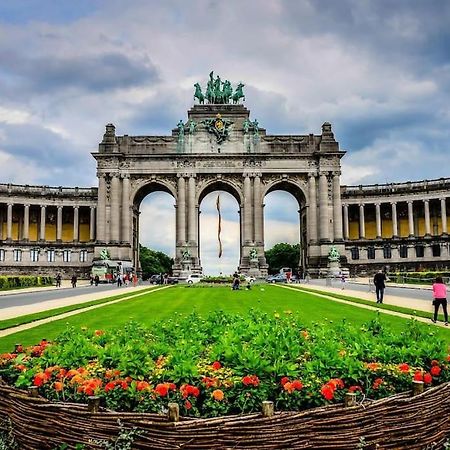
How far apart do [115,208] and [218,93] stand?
3004 cm

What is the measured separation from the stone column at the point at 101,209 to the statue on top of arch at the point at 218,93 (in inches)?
971

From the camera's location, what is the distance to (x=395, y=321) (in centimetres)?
2170

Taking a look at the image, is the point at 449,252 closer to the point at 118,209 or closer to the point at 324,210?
the point at 324,210

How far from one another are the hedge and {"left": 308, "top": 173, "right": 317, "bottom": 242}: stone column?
46504mm

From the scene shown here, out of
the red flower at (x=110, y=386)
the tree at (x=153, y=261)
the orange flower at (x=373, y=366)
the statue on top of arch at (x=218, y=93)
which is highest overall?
the statue on top of arch at (x=218, y=93)

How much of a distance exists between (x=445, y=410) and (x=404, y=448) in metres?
0.92

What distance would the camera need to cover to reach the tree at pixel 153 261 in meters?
142

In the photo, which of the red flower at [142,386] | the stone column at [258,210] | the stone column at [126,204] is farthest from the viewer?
the stone column at [258,210]

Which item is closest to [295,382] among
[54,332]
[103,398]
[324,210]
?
[103,398]

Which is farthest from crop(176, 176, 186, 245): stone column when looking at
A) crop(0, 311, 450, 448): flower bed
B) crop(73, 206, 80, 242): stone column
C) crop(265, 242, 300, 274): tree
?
crop(0, 311, 450, 448): flower bed

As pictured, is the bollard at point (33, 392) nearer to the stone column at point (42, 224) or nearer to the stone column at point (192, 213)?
the stone column at point (192, 213)

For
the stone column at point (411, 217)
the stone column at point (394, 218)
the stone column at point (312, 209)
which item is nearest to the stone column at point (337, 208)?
the stone column at point (312, 209)

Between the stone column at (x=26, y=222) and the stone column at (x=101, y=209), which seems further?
the stone column at (x=26, y=222)

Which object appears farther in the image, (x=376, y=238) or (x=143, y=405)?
(x=376, y=238)
